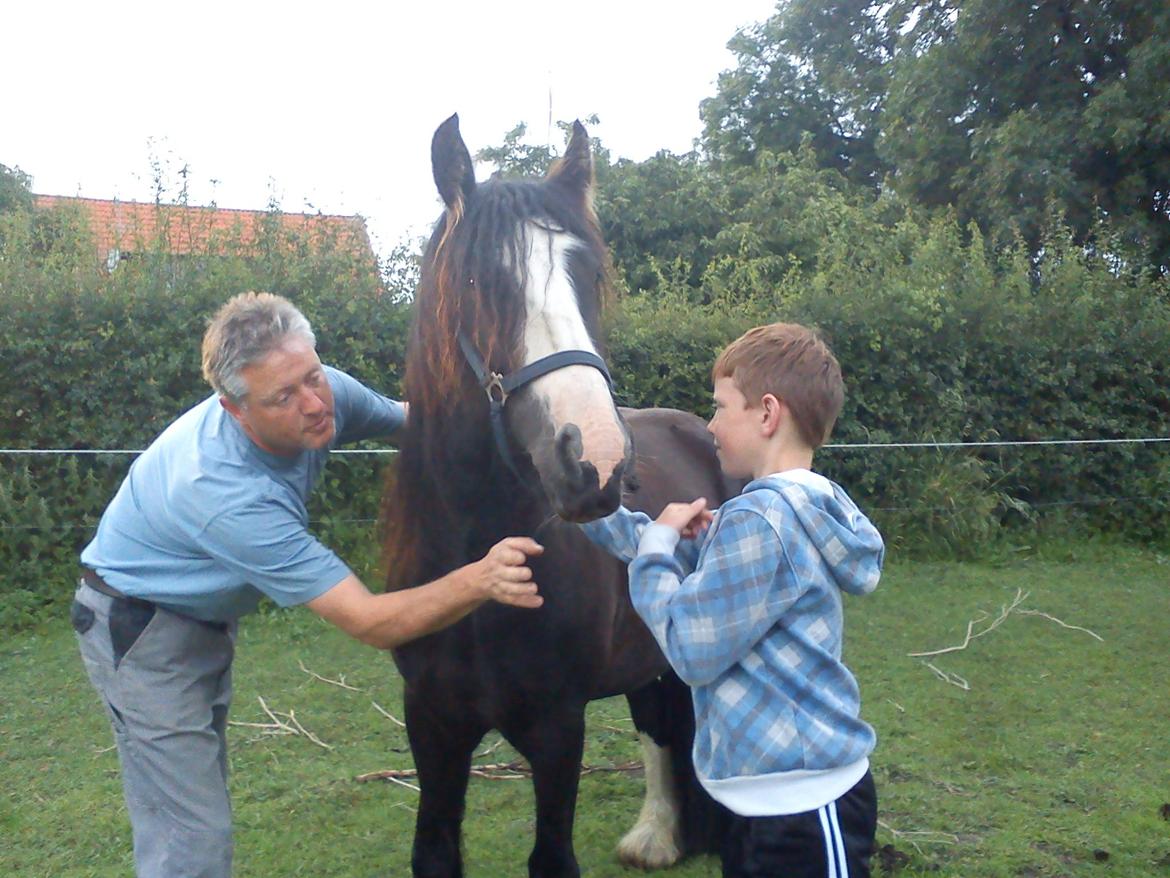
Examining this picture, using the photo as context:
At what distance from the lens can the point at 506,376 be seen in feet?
6.59

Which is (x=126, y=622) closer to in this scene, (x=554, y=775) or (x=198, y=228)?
(x=554, y=775)

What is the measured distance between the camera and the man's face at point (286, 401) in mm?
2119

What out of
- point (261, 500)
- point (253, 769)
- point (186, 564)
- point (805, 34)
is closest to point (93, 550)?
point (186, 564)

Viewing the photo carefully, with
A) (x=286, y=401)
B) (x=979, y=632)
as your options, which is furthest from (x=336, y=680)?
(x=979, y=632)

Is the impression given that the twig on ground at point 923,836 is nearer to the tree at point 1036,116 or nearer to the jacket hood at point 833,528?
the jacket hood at point 833,528

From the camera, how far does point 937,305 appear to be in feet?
28.3

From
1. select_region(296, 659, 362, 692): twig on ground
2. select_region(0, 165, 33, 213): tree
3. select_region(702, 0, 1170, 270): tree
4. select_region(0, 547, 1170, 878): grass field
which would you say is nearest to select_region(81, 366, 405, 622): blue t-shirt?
select_region(0, 547, 1170, 878): grass field

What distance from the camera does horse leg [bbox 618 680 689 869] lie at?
143 inches

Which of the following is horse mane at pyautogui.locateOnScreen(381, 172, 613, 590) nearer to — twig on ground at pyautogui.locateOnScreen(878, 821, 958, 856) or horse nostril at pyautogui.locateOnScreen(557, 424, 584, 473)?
horse nostril at pyautogui.locateOnScreen(557, 424, 584, 473)

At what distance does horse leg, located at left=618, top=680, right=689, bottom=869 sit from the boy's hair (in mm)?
2001

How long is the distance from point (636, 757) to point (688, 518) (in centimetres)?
298

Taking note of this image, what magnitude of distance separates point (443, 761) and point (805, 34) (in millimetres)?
20857

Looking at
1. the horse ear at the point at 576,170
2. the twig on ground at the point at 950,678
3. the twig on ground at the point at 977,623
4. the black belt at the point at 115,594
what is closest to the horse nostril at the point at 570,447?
the horse ear at the point at 576,170

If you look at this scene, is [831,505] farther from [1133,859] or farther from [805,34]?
[805,34]
